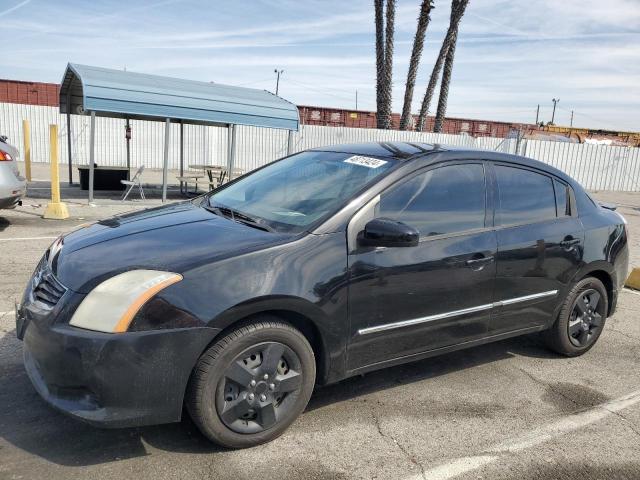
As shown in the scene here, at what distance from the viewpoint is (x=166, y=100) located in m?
12.2

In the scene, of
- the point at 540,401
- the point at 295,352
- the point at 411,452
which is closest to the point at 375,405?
the point at 411,452

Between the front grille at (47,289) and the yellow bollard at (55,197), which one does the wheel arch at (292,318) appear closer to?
the front grille at (47,289)

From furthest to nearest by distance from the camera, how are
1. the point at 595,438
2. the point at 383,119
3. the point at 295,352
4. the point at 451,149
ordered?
the point at 383,119, the point at 451,149, the point at 595,438, the point at 295,352

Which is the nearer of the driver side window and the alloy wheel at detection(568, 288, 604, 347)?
the driver side window

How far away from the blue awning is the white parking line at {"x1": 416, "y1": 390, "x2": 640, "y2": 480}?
33.8 feet

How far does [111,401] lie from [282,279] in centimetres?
99

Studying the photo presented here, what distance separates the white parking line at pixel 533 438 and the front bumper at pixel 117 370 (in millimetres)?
1272

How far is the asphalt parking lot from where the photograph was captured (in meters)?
2.73

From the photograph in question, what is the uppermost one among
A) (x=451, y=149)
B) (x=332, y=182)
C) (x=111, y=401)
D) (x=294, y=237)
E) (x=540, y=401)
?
(x=451, y=149)

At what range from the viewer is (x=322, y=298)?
2.92 m

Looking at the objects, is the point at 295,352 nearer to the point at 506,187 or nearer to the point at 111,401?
the point at 111,401

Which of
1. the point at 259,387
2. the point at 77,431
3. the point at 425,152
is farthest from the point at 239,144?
A: the point at 259,387

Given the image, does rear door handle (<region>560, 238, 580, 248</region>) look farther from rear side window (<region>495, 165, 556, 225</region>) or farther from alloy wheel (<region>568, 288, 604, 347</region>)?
alloy wheel (<region>568, 288, 604, 347</region>)

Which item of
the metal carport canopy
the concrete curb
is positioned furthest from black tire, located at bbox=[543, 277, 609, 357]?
the metal carport canopy
